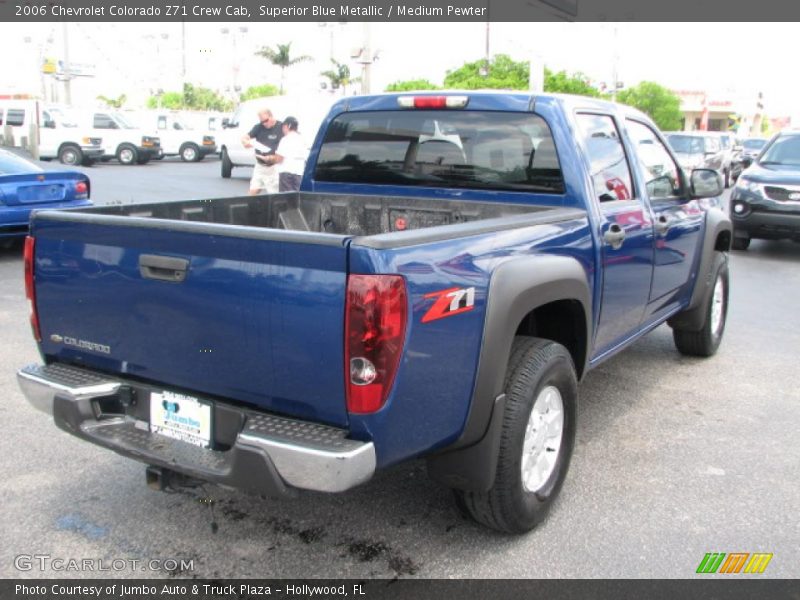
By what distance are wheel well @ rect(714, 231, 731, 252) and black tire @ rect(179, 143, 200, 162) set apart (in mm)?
27619

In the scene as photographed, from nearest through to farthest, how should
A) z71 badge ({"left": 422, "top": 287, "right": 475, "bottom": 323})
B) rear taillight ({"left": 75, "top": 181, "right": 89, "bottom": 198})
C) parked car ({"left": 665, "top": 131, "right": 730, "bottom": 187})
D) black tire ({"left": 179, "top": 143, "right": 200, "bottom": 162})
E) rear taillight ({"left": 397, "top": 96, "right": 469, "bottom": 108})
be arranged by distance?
z71 badge ({"left": 422, "top": 287, "right": 475, "bottom": 323}), rear taillight ({"left": 397, "top": 96, "right": 469, "bottom": 108}), rear taillight ({"left": 75, "top": 181, "right": 89, "bottom": 198}), parked car ({"left": 665, "top": 131, "right": 730, "bottom": 187}), black tire ({"left": 179, "top": 143, "right": 200, "bottom": 162})

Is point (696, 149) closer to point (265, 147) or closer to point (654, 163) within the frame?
point (265, 147)

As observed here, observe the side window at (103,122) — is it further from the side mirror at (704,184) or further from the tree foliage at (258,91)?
the tree foliage at (258,91)

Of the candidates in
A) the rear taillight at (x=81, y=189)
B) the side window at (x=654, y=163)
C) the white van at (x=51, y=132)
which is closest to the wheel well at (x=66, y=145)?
the white van at (x=51, y=132)

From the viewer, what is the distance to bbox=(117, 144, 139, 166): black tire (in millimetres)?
26766

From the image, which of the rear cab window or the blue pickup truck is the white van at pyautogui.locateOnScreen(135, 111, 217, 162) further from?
the blue pickup truck

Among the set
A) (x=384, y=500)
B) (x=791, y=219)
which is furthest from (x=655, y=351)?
(x=791, y=219)

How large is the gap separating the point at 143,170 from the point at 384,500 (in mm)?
23457

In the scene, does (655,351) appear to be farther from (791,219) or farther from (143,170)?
(143,170)

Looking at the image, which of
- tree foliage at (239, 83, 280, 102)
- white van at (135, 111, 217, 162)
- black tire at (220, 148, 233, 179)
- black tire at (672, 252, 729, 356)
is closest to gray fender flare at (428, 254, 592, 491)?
black tire at (672, 252, 729, 356)

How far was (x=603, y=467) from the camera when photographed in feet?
13.4

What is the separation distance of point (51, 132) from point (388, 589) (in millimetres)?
25404

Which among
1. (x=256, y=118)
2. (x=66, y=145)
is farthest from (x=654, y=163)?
(x=66, y=145)

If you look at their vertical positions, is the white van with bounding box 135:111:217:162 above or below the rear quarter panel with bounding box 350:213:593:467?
above
